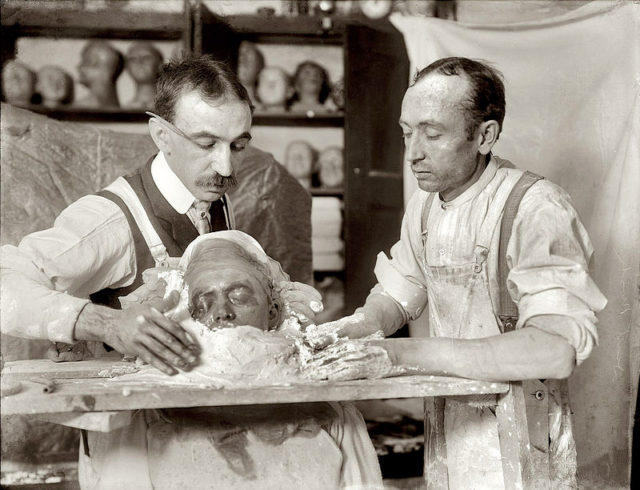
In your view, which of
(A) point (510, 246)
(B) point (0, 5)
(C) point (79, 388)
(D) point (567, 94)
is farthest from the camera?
(B) point (0, 5)

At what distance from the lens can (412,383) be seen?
2.57 meters

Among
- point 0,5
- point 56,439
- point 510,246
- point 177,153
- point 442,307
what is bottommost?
point 56,439

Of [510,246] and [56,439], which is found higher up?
[510,246]

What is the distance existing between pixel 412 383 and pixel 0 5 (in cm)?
580

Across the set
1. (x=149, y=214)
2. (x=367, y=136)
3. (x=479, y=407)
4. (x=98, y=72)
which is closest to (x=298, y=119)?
(x=367, y=136)

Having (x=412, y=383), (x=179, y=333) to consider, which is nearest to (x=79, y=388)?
(x=179, y=333)

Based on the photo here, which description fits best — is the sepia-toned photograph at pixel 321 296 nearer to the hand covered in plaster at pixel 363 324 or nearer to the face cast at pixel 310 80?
the hand covered in plaster at pixel 363 324

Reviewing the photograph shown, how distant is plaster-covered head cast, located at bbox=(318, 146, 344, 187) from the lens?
294 inches

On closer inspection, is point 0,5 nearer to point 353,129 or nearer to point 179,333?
point 353,129

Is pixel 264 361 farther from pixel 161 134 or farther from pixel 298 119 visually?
pixel 298 119

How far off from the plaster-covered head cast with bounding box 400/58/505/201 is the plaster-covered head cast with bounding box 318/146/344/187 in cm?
418

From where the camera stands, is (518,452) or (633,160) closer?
(518,452)

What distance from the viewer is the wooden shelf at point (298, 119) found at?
24.5ft

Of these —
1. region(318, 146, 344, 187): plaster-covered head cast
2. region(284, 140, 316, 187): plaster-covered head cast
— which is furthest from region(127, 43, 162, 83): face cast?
region(318, 146, 344, 187): plaster-covered head cast
